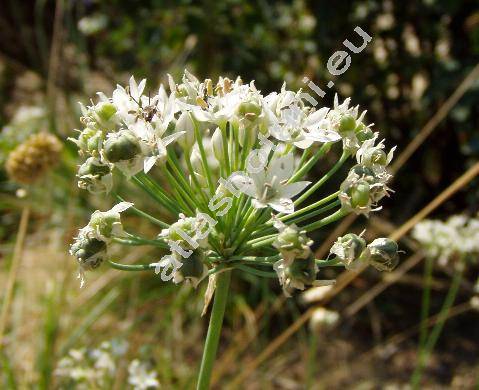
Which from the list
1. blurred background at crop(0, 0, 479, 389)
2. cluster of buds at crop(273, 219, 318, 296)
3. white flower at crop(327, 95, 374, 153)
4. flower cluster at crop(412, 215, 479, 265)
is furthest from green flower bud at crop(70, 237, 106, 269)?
blurred background at crop(0, 0, 479, 389)

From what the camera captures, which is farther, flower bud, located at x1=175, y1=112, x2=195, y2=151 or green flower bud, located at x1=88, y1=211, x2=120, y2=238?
flower bud, located at x1=175, y1=112, x2=195, y2=151

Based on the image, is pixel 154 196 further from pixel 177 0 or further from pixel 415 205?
pixel 415 205

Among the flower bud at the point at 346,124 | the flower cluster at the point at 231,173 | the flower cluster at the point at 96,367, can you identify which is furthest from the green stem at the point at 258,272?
the flower cluster at the point at 96,367

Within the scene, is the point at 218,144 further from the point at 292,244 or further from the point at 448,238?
the point at 448,238

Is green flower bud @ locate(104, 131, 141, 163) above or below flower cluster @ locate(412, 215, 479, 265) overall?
above

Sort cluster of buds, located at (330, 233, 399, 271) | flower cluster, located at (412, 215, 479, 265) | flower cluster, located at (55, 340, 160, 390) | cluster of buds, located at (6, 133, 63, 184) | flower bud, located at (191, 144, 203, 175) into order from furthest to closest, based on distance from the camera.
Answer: flower cluster, located at (412, 215, 479, 265), cluster of buds, located at (6, 133, 63, 184), flower cluster, located at (55, 340, 160, 390), flower bud, located at (191, 144, 203, 175), cluster of buds, located at (330, 233, 399, 271)

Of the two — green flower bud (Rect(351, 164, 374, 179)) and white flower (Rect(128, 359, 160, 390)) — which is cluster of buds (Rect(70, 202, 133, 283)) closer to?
green flower bud (Rect(351, 164, 374, 179))

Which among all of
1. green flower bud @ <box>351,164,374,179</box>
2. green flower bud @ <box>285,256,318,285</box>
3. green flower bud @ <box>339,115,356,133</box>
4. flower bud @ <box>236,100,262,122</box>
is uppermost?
flower bud @ <box>236,100,262,122</box>

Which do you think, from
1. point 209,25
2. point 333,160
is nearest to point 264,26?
point 209,25
